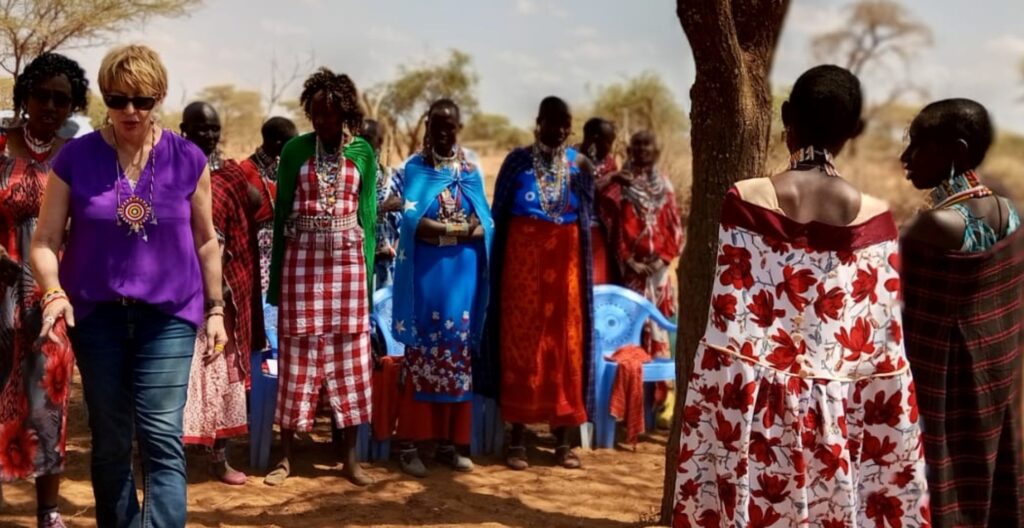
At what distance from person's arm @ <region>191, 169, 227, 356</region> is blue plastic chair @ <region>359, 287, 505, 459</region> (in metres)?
2.29

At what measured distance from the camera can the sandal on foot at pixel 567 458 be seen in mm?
5512

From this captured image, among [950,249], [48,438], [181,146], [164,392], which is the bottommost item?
[48,438]

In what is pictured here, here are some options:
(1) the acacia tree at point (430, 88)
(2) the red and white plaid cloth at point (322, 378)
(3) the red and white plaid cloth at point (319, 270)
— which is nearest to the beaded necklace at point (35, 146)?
(3) the red and white plaid cloth at point (319, 270)

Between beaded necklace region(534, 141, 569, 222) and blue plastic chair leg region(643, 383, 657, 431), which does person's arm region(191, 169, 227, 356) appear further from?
blue plastic chair leg region(643, 383, 657, 431)

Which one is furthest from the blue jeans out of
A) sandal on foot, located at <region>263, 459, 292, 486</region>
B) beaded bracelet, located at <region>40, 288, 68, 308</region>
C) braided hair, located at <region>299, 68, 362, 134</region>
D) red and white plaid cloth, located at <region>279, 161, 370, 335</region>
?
braided hair, located at <region>299, 68, 362, 134</region>

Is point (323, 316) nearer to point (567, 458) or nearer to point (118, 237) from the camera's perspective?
point (567, 458)

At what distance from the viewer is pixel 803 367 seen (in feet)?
8.56

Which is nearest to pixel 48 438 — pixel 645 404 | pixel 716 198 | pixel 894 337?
pixel 716 198

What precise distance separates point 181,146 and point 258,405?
230 cm

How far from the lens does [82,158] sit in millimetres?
3068

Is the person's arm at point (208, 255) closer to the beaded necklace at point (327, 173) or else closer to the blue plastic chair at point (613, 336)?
the beaded necklace at point (327, 173)

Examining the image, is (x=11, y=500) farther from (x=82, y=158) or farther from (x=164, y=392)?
(x=82, y=158)

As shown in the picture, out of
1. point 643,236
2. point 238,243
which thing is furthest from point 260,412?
point 643,236

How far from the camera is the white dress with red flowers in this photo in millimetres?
2592
